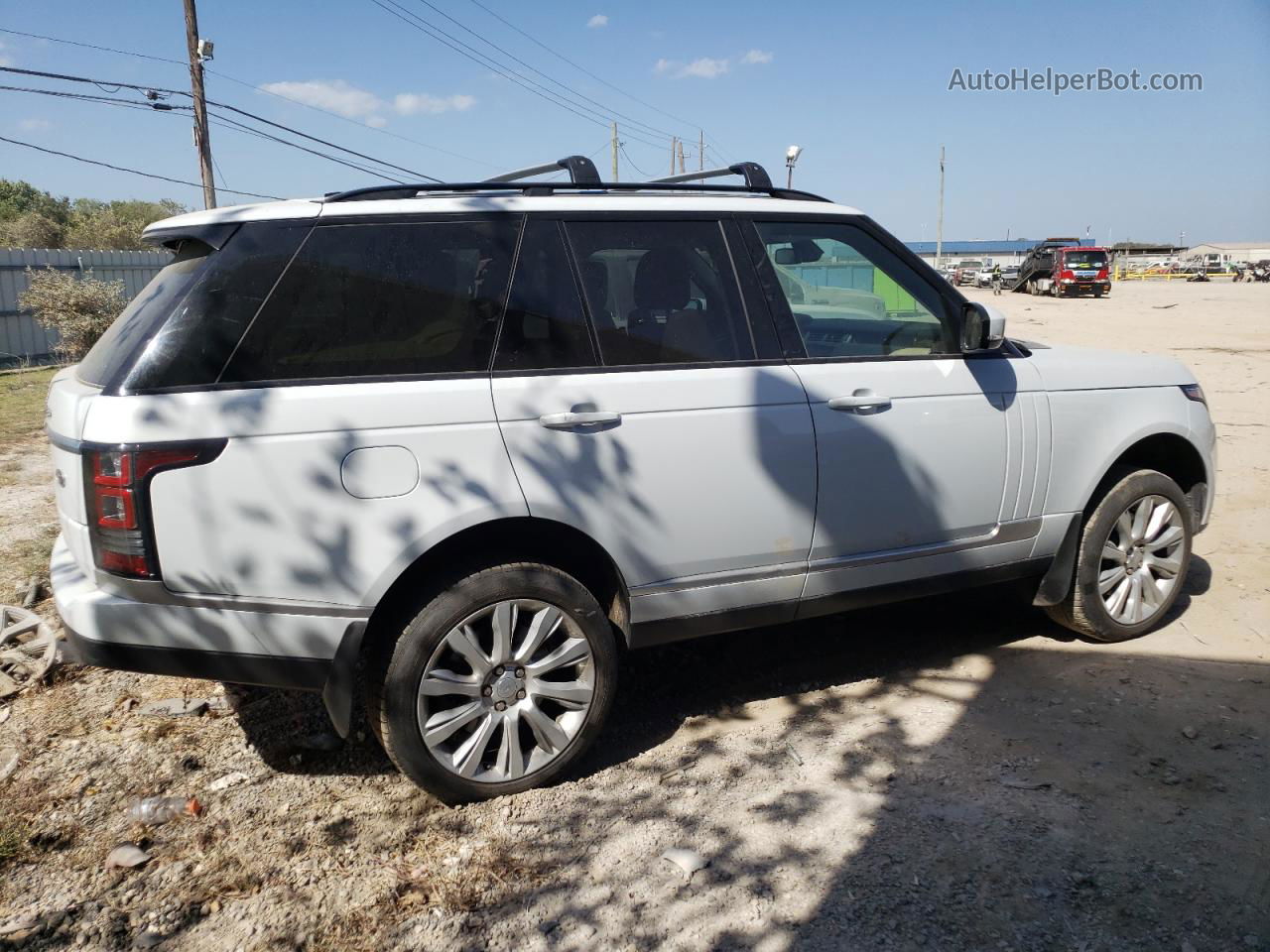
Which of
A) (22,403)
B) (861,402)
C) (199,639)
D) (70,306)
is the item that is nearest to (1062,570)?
(861,402)

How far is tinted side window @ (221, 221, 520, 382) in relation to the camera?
298cm

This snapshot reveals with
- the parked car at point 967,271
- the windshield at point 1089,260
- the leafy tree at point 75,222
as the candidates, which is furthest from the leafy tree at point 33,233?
the parked car at point 967,271

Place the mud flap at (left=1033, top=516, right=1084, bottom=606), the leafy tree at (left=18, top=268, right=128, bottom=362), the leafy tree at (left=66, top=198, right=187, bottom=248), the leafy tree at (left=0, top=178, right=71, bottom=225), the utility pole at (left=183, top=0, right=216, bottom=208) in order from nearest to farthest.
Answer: the mud flap at (left=1033, top=516, right=1084, bottom=606)
the leafy tree at (left=18, top=268, right=128, bottom=362)
the utility pole at (left=183, top=0, right=216, bottom=208)
the leafy tree at (left=66, top=198, right=187, bottom=248)
the leafy tree at (left=0, top=178, right=71, bottom=225)

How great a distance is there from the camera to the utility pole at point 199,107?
20.3 meters

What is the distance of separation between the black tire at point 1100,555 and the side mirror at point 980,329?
40.4 inches

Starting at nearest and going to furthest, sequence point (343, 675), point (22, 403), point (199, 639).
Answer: point (199, 639), point (343, 675), point (22, 403)

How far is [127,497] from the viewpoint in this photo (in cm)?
277

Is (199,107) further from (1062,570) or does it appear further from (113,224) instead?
(1062,570)

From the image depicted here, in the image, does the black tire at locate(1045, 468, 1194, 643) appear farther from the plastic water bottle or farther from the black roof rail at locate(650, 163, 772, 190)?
the plastic water bottle

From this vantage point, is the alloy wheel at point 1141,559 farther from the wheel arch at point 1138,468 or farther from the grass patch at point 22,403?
the grass patch at point 22,403

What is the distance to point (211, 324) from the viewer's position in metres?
2.92

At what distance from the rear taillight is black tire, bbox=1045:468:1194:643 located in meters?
3.61

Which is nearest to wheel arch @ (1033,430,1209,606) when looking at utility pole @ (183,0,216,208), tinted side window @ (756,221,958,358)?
tinted side window @ (756,221,958,358)

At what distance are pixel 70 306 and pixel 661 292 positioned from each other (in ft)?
51.5
